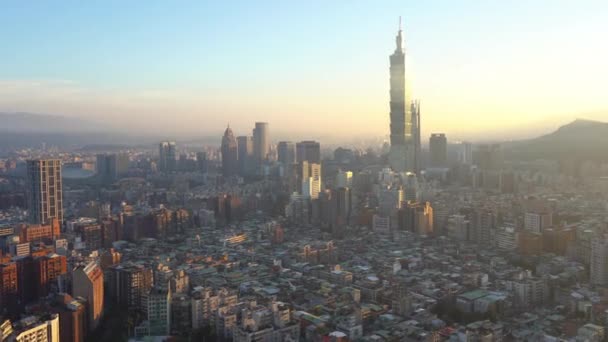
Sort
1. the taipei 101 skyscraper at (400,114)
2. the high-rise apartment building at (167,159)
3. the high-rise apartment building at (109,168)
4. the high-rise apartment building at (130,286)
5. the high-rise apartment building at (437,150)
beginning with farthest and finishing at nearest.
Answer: the high-rise apartment building at (167,159), the high-rise apartment building at (437,150), the high-rise apartment building at (109,168), the taipei 101 skyscraper at (400,114), the high-rise apartment building at (130,286)

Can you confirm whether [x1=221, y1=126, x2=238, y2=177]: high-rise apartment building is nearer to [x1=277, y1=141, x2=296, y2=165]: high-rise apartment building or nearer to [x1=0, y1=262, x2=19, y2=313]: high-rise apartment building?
[x1=277, y1=141, x2=296, y2=165]: high-rise apartment building

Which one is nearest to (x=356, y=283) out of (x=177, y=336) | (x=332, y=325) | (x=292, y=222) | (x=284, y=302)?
(x=284, y=302)

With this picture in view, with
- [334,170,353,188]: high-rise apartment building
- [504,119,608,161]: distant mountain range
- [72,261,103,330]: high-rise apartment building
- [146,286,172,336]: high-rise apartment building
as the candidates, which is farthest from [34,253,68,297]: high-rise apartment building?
[504,119,608,161]: distant mountain range

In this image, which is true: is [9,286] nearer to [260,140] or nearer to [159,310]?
[159,310]

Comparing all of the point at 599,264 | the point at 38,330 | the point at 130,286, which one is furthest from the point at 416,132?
the point at 38,330

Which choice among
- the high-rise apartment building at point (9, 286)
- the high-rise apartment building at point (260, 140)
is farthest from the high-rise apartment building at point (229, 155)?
the high-rise apartment building at point (9, 286)

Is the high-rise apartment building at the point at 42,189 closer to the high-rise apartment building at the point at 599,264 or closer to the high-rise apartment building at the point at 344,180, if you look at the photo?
the high-rise apartment building at the point at 344,180

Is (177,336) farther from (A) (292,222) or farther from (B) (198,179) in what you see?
(B) (198,179)
